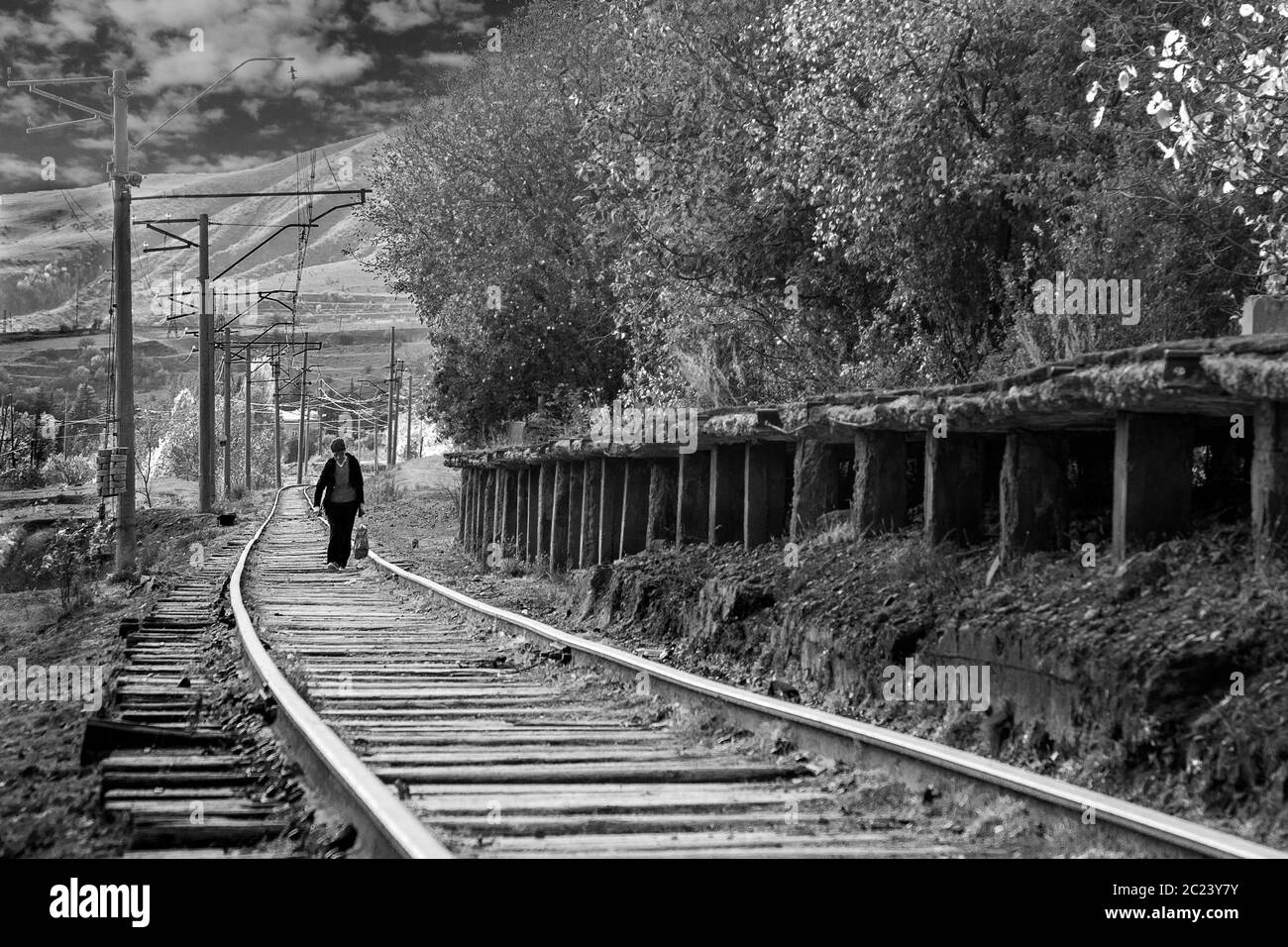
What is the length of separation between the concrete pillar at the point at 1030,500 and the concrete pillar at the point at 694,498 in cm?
572

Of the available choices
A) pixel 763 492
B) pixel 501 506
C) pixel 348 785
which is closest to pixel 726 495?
pixel 763 492

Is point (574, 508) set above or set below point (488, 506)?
above

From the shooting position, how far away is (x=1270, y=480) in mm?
7059

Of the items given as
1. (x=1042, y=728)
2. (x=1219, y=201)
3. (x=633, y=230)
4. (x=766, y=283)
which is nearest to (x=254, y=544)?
(x=633, y=230)

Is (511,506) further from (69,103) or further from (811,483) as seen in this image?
(811,483)

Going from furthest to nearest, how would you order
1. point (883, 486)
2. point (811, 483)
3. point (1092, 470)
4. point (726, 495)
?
point (726, 495), point (811, 483), point (883, 486), point (1092, 470)

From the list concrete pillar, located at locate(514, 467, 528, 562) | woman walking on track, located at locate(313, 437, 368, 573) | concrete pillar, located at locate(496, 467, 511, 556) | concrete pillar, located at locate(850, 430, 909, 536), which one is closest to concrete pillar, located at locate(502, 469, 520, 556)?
concrete pillar, located at locate(496, 467, 511, 556)

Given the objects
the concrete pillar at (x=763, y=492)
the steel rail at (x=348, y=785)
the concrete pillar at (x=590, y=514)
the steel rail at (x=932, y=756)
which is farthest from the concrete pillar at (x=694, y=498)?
the steel rail at (x=348, y=785)

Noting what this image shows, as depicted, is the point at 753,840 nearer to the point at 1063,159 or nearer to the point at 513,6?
the point at 1063,159

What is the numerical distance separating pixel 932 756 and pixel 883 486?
4730mm

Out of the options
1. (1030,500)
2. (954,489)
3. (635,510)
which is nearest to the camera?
(1030,500)

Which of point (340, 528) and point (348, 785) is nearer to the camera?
point (348, 785)

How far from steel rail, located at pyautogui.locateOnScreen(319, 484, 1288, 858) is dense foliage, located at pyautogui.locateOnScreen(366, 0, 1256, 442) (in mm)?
4581

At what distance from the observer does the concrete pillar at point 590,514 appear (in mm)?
18117
